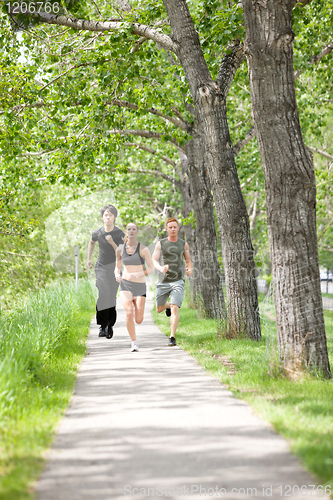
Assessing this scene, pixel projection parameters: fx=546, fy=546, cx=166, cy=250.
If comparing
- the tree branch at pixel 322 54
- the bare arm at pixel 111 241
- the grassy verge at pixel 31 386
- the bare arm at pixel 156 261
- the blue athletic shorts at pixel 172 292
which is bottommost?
the grassy verge at pixel 31 386

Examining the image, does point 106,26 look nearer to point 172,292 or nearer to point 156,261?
point 156,261

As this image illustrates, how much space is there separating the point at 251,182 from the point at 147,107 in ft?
37.4

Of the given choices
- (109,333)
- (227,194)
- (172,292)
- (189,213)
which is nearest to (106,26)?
(227,194)

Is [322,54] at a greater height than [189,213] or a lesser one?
greater

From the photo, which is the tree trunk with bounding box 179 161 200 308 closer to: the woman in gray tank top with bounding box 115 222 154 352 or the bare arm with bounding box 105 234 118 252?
the bare arm with bounding box 105 234 118 252

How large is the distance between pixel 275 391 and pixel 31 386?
2.43 m

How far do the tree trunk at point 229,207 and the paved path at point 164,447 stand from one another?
2.84 meters

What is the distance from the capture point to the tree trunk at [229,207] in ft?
28.0

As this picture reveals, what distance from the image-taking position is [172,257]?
30.1 ft

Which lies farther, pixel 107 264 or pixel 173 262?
pixel 107 264

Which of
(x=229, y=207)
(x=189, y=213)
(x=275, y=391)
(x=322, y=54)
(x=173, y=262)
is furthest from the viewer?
(x=189, y=213)

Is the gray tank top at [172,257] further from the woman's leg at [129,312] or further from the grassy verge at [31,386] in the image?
the grassy verge at [31,386]

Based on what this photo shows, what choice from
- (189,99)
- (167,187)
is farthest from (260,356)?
(167,187)

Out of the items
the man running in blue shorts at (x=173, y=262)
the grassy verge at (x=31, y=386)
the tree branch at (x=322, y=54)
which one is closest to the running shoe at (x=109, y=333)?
the grassy verge at (x=31, y=386)
